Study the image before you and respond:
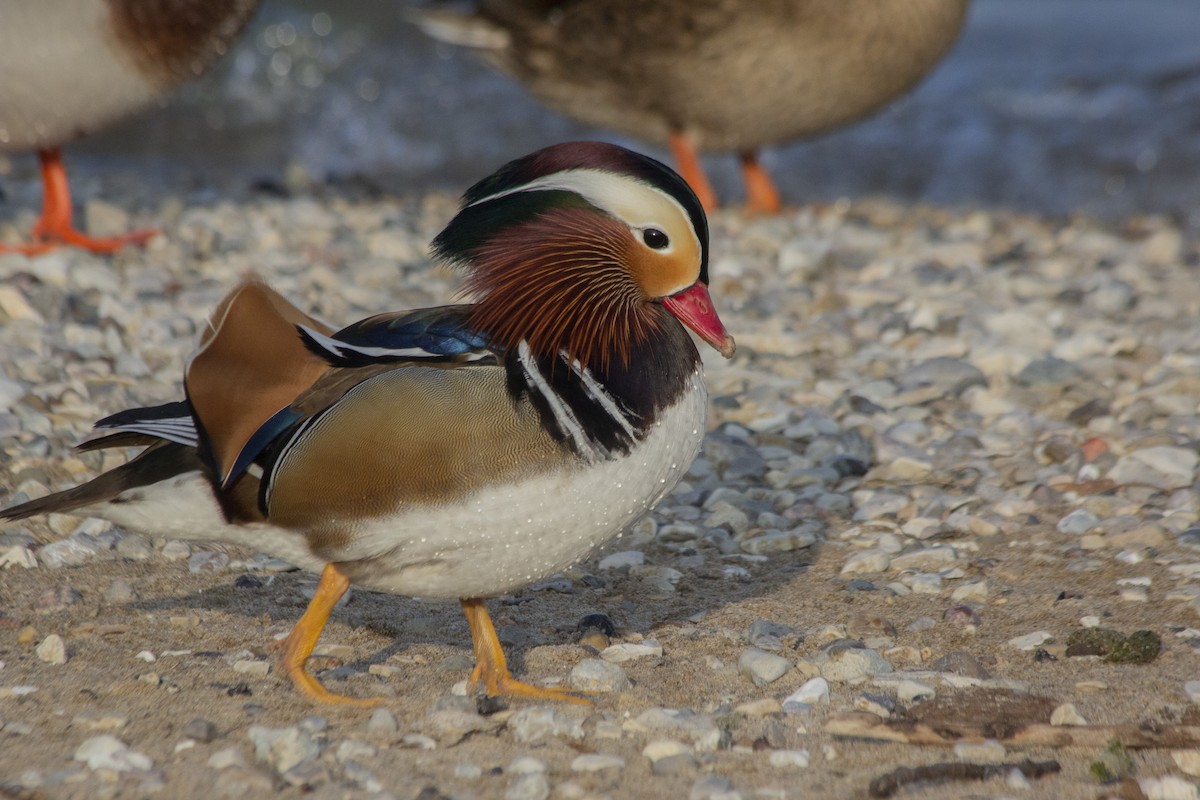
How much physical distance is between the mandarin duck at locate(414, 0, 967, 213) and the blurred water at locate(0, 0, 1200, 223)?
1.93m

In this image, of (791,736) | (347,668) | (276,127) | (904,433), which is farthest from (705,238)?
(276,127)

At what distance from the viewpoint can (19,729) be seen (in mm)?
3131

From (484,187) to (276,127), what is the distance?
10432 millimetres

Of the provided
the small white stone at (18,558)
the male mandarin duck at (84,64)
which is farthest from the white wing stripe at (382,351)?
the male mandarin duck at (84,64)

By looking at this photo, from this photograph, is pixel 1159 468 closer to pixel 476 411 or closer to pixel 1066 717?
pixel 1066 717

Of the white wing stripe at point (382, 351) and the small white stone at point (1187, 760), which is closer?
the small white stone at point (1187, 760)

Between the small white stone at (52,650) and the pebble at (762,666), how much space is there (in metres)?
1.69

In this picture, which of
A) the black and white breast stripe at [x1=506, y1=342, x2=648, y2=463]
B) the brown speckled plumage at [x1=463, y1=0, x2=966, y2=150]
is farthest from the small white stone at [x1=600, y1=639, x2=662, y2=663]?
the brown speckled plumage at [x1=463, y1=0, x2=966, y2=150]

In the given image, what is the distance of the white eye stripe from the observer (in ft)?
10.4

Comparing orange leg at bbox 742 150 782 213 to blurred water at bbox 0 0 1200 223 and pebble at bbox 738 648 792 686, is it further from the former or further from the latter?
pebble at bbox 738 648 792 686

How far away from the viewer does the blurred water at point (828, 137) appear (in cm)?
1100

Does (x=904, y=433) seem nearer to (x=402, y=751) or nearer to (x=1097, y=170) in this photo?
(x=402, y=751)

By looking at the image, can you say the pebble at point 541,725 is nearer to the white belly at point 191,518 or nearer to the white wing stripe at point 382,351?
the white belly at point 191,518

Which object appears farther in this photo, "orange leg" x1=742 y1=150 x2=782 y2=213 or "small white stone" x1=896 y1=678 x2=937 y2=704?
"orange leg" x1=742 y1=150 x2=782 y2=213
